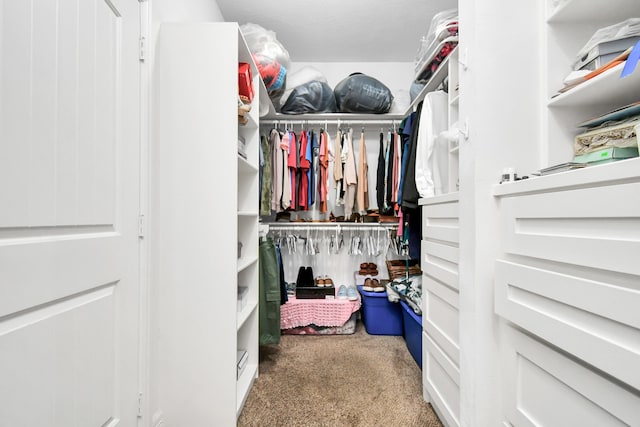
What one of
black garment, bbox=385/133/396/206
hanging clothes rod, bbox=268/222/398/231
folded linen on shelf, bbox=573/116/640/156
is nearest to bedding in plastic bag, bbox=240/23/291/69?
black garment, bbox=385/133/396/206

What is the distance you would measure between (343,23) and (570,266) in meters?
2.33

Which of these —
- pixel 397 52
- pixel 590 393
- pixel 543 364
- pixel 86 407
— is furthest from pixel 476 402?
pixel 397 52

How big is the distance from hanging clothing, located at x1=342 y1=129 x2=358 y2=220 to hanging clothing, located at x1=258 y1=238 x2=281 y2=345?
0.99 meters

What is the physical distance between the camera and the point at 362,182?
102 inches

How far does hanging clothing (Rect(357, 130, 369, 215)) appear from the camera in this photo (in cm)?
257

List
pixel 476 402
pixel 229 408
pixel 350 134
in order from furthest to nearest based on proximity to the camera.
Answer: pixel 350 134 < pixel 229 408 < pixel 476 402

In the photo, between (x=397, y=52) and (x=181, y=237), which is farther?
(x=397, y=52)

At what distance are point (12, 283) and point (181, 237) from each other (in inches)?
25.4

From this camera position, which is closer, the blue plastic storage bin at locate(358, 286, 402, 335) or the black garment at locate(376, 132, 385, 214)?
the blue plastic storage bin at locate(358, 286, 402, 335)

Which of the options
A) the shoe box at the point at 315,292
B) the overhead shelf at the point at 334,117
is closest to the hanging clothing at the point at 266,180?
the overhead shelf at the point at 334,117

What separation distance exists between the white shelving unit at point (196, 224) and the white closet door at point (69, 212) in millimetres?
160

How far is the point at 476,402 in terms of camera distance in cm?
99

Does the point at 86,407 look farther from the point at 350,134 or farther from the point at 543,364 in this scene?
the point at 350,134

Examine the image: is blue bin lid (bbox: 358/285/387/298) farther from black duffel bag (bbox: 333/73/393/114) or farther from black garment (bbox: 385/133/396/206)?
black duffel bag (bbox: 333/73/393/114)
